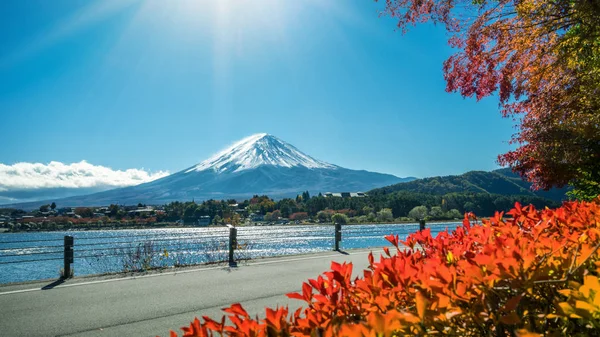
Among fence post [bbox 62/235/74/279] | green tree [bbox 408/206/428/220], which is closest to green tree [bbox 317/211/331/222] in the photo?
green tree [bbox 408/206/428/220]

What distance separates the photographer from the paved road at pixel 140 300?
15.4 feet

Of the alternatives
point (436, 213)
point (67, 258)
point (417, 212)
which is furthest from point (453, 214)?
point (67, 258)

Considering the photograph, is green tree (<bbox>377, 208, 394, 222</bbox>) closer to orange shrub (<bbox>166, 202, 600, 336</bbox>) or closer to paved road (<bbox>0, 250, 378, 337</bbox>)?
paved road (<bbox>0, 250, 378, 337</bbox>)

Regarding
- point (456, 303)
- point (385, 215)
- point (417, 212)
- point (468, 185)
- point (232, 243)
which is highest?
point (468, 185)

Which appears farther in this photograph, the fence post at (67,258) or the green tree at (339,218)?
the green tree at (339,218)

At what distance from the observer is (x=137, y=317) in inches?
199

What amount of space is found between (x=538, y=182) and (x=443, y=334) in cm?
1019

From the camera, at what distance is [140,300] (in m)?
5.91

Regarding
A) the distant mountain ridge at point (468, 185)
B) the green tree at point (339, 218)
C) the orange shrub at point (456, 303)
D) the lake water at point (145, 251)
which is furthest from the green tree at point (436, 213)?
the orange shrub at point (456, 303)

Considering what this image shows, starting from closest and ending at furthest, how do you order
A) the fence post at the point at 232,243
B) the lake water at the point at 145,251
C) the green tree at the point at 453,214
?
the lake water at the point at 145,251, the fence post at the point at 232,243, the green tree at the point at 453,214

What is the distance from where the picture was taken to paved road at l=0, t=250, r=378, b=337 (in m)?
4.68

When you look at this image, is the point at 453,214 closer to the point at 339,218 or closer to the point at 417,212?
the point at 417,212

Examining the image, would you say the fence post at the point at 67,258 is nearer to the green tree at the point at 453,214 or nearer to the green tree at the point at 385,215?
the green tree at the point at 453,214

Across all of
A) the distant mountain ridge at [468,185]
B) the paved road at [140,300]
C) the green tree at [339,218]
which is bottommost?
the green tree at [339,218]
